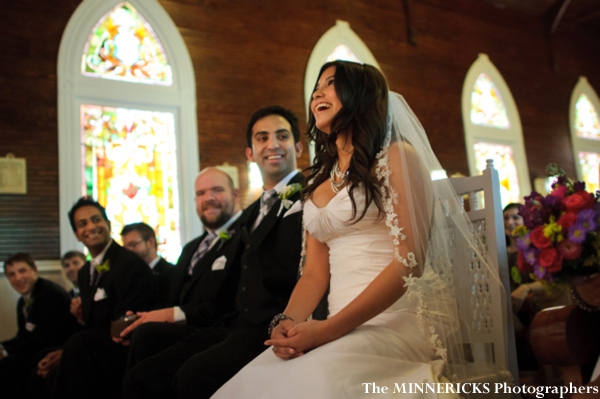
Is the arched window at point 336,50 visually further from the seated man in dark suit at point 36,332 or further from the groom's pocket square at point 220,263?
the groom's pocket square at point 220,263

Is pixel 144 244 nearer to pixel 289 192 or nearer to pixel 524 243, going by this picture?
pixel 289 192

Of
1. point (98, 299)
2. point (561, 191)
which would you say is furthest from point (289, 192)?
point (98, 299)

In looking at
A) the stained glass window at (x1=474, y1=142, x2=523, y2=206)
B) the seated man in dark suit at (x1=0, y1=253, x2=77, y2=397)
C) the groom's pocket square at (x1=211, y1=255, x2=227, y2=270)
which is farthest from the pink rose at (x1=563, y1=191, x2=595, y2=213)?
the stained glass window at (x1=474, y1=142, x2=523, y2=206)

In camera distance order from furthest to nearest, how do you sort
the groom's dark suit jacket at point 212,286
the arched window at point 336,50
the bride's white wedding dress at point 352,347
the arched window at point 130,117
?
1. the arched window at point 336,50
2. the arched window at point 130,117
3. the groom's dark suit jacket at point 212,286
4. the bride's white wedding dress at point 352,347

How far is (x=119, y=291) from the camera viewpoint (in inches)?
156

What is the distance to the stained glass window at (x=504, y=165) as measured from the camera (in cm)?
1142

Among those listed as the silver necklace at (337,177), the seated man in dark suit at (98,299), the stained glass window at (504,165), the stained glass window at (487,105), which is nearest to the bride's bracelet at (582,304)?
the silver necklace at (337,177)

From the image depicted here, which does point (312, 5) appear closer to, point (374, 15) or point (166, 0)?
point (374, 15)

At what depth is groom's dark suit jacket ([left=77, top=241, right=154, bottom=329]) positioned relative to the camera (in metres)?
3.95

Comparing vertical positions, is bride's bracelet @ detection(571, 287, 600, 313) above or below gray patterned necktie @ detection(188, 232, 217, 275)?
below

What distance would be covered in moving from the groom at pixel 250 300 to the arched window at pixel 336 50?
613cm

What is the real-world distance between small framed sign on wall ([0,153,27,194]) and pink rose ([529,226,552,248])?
643 cm

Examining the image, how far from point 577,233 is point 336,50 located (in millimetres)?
8392

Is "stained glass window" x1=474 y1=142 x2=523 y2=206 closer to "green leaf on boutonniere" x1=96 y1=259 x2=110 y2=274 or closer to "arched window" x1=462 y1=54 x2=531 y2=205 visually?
"arched window" x1=462 y1=54 x2=531 y2=205
